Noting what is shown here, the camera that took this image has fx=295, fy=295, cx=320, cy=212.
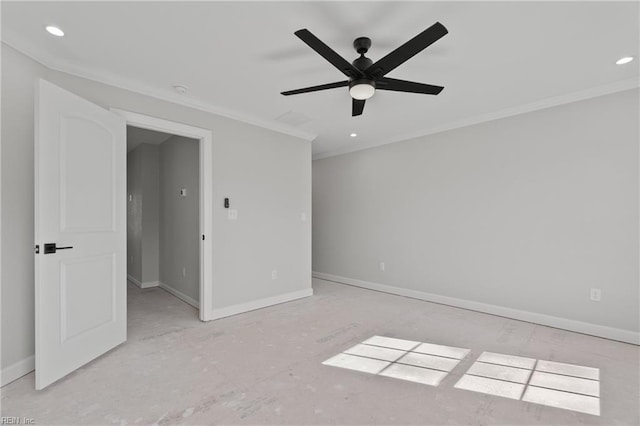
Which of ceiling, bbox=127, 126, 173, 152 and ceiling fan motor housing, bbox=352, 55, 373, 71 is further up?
ceiling, bbox=127, 126, 173, 152

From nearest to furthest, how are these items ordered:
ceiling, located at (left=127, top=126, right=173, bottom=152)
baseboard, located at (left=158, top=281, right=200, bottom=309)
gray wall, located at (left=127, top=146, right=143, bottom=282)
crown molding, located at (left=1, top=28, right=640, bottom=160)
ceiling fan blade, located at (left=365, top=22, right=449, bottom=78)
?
ceiling fan blade, located at (left=365, top=22, right=449, bottom=78)
crown molding, located at (left=1, top=28, right=640, bottom=160)
baseboard, located at (left=158, top=281, right=200, bottom=309)
ceiling, located at (left=127, top=126, right=173, bottom=152)
gray wall, located at (left=127, top=146, right=143, bottom=282)

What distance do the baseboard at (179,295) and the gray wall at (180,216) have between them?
0.03 metres

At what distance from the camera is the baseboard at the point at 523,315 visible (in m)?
2.80

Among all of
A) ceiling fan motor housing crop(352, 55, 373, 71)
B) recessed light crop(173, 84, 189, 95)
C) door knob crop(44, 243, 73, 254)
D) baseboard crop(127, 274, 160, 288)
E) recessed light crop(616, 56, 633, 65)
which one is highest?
recessed light crop(616, 56, 633, 65)

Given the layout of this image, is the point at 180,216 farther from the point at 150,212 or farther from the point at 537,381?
the point at 537,381

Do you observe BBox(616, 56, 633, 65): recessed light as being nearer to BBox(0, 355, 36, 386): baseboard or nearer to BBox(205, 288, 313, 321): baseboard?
BBox(205, 288, 313, 321): baseboard

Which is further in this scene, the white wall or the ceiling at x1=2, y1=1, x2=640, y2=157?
the white wall

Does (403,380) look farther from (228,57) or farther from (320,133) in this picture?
(320,133)

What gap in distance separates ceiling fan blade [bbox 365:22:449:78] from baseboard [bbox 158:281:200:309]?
11.3 feet

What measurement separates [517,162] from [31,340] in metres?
4.89

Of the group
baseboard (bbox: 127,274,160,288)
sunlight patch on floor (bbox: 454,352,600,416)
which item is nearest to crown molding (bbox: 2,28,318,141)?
baseboard (bbox: 127,274,160,288)

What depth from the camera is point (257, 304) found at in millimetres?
3791

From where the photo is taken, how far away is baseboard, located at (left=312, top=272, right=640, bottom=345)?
2805 millimetres

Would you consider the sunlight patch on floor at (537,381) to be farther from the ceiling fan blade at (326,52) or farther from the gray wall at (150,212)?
the gray wall at (150,212)
